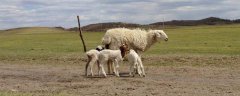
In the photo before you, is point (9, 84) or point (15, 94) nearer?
point (15, 94)

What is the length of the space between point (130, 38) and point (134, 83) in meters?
4.22

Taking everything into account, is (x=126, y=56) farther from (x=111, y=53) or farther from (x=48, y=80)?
(x=48, y=80)

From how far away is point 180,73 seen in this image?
21922 mm

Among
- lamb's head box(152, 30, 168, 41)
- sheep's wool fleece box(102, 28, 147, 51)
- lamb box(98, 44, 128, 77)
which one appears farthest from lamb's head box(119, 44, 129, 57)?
lamb's head box(152, 30, 168, 41)

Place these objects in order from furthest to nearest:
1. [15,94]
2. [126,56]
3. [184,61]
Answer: [184,61], [126,56], [15,94]

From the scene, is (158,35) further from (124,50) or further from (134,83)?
(134,83)

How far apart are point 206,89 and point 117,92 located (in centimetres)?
A: 277

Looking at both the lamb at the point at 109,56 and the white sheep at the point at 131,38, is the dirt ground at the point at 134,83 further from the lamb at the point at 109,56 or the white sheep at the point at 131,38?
the white sheep at the point at 131,38

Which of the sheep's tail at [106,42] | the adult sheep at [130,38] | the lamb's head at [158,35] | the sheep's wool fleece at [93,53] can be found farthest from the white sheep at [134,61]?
the lamb's head at [158,35]

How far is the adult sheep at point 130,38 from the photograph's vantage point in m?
21.6

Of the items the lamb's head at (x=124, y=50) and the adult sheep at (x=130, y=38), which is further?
the adult sheep at (x=130, y=38)

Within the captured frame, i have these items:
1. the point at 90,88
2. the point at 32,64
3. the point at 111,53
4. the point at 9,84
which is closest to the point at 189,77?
the point at 111,53

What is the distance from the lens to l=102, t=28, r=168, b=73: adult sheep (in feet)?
70.8

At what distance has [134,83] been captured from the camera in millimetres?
18047
